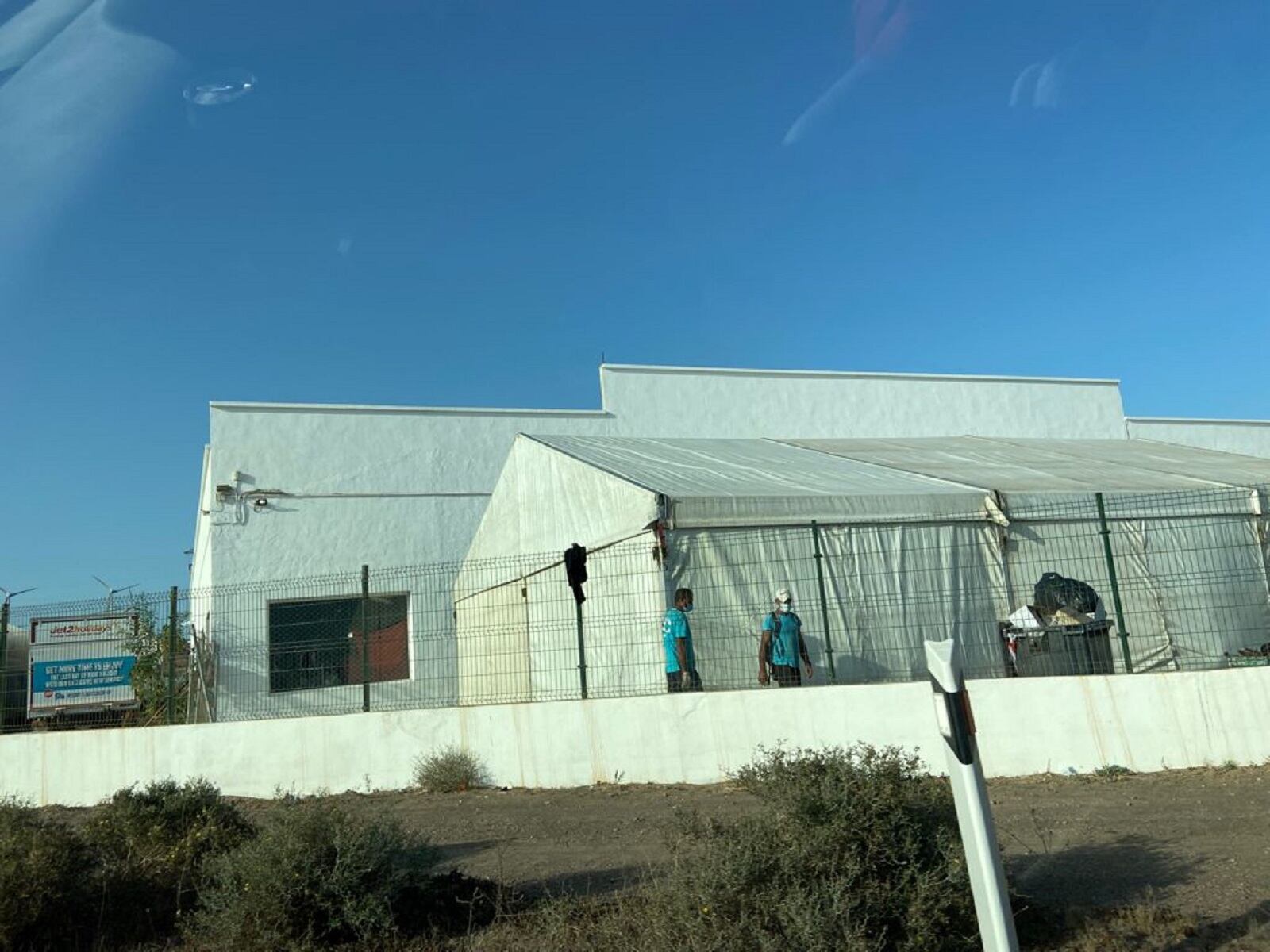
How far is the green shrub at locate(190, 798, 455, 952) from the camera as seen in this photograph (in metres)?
5.13

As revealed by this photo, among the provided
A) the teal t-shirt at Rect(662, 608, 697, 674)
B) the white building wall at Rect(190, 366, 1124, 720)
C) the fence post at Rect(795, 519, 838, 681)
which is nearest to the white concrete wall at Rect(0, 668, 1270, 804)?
the teal t-shirt at Rect(662, 608, 697, 674)

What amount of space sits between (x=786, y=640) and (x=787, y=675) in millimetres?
353

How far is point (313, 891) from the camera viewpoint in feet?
17.2

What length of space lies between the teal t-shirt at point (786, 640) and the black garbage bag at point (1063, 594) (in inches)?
123

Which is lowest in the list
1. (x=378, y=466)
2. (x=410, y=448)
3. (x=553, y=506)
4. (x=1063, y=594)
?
(x=1063, y=594)

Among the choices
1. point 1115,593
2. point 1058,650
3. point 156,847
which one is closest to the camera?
point 156,847

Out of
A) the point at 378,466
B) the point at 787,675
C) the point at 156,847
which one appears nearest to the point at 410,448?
the point at 378,466

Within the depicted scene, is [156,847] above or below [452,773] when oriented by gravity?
below

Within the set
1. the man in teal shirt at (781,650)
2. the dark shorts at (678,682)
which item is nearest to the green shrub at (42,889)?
the dark shorts at (678,682)

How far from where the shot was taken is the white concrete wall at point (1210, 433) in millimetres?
29031

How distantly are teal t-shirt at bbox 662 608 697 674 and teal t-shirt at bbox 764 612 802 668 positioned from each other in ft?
2.74

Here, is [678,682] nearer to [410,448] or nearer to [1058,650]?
[1058,650]

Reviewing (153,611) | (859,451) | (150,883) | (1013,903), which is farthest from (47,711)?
(1013,903)

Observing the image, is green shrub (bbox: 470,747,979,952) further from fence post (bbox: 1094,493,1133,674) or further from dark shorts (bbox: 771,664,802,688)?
dark shorts (bbox: 771,664,802,688)
